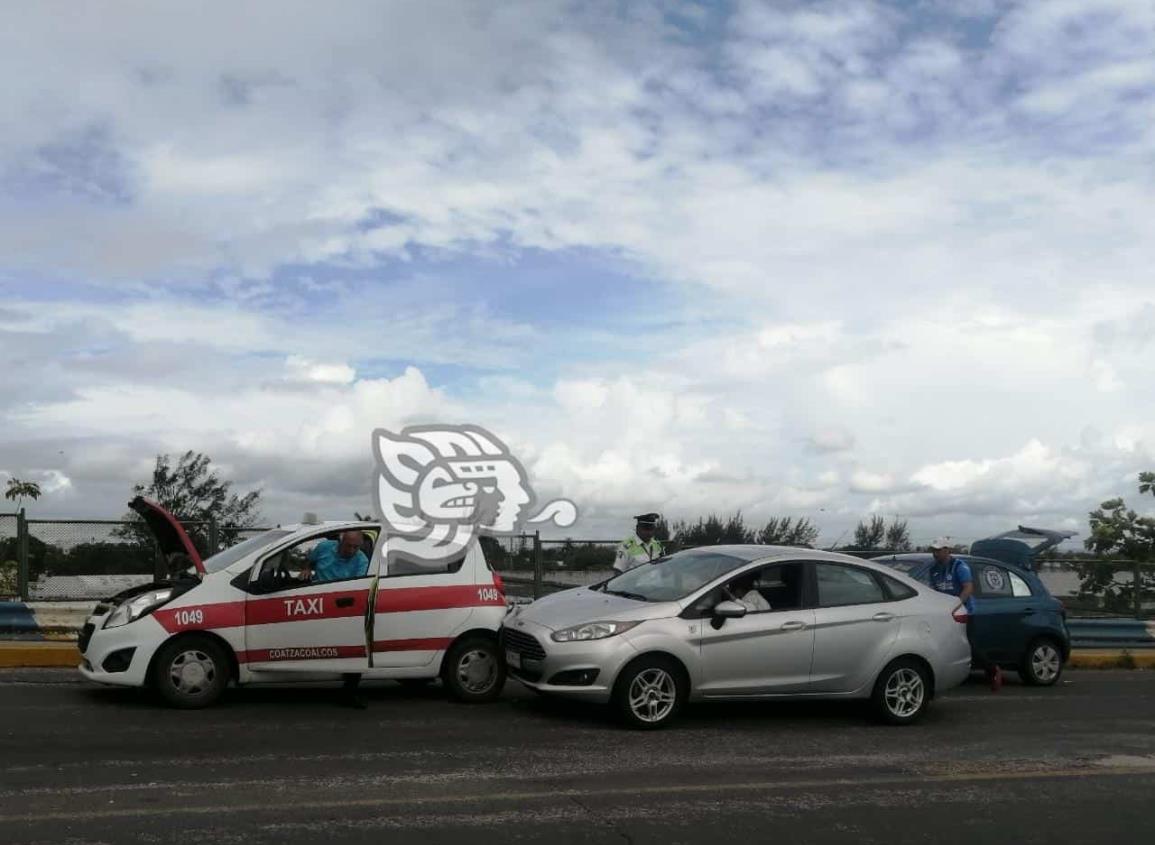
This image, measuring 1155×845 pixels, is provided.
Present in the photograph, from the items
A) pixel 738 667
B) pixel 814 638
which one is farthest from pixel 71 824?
pixel 814 638

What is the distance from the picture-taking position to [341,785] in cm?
748

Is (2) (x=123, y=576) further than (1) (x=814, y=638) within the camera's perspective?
Yes

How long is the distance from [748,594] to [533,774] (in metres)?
3.16

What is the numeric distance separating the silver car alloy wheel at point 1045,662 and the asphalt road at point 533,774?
2795mm

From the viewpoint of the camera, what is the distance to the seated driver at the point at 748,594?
10383 millimetres

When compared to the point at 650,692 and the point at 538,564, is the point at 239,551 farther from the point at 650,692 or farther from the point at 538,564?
the point at 538,564

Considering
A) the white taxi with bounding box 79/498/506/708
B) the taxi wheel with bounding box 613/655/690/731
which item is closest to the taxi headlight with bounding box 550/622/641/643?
the taxi wheel with bounding box 613/655/690/731

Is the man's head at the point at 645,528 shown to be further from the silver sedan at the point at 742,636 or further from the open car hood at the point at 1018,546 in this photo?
the open car hood at the point at 1018,546

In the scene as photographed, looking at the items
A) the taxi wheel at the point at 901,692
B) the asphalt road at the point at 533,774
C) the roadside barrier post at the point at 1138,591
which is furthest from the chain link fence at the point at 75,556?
the roadside barrier post at the point at 1138,591

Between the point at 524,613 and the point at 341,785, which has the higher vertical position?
the point at 524,613

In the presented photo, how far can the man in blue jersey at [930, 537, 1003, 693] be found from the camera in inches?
526

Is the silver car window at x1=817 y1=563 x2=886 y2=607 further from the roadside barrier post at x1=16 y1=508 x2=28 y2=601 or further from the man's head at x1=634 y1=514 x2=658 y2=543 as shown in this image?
the roadside barrier post at x1=16 y1=508 x2=28 y2=601

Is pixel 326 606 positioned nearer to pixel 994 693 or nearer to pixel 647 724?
pixel 647 724

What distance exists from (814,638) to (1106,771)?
2519mm
